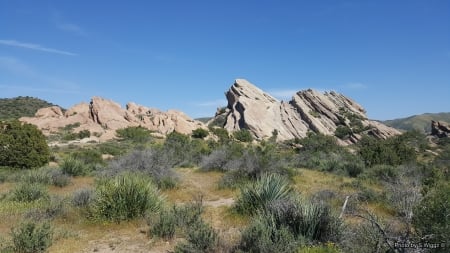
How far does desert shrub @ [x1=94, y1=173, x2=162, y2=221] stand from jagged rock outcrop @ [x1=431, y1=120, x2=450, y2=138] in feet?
243

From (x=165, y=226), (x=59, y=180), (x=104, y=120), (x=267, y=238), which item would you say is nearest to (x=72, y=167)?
(x=59, y=180)

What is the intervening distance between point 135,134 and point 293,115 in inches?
1342

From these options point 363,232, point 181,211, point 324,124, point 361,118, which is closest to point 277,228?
point 363,232

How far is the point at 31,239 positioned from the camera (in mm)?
7512

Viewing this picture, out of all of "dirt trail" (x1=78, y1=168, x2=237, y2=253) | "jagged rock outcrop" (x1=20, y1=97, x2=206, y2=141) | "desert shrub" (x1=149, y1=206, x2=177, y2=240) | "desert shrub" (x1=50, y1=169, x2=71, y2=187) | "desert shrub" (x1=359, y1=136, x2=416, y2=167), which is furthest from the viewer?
"jagged rock outcrop" (x1=20, y1=97, x2=206, y2=141)

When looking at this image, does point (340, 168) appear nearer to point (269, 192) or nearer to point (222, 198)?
point (222, 198)

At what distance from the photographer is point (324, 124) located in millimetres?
72812

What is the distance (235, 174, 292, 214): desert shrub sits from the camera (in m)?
10.2

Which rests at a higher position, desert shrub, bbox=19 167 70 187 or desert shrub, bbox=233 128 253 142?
desert shrub, bbox=233 128 253 142

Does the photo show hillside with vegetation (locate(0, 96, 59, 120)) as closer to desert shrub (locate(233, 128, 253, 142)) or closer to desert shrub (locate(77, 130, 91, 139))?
desert shrub (locate(77, 130, 91, 139))

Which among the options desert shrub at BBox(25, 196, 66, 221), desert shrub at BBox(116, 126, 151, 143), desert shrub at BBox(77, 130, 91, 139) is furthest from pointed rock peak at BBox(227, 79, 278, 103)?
desert shrub at BBox(25, 196, 66, 221)

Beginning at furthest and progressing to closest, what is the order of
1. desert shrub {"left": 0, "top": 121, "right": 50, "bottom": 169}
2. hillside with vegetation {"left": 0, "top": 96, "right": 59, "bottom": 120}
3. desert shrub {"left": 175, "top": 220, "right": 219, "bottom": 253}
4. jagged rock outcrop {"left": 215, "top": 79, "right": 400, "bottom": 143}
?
hillside with vegetation {"left": 0, "top": 96, "right": 59, "bottom": 120} < jagged rock outcrop {"left": 215, "top": 79, "right": 400, "bottom": 143} < desert shrub {"left": 0, "top": 121, "right": 50, "bottom": 169} < desert shrub {"left": 175, "top": 220, "right": 219, "bottom": 253}

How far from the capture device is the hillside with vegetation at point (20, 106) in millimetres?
85062

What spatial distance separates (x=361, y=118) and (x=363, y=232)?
7573 cm
